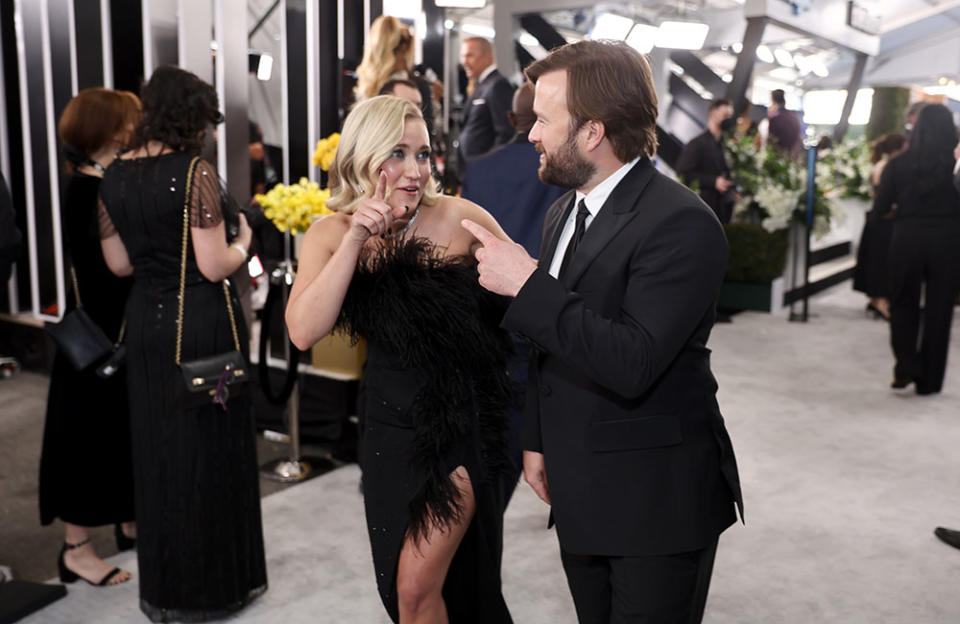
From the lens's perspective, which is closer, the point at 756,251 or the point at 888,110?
the point at 756,251

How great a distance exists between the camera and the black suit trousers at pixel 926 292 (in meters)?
5.54

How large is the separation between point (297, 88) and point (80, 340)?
2.20 meters

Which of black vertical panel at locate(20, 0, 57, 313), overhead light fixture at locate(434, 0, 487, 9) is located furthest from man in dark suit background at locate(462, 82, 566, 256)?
black vertical panel at locate(20, 0, 57, 313)

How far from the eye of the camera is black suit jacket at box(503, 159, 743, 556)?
1519 mm

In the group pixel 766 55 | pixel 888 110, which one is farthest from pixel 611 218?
pixel 766 55

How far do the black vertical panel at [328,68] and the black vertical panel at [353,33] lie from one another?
0.11 metres

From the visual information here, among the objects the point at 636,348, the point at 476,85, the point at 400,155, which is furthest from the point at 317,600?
the point at 476,85

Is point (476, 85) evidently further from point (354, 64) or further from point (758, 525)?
point (758, 525)

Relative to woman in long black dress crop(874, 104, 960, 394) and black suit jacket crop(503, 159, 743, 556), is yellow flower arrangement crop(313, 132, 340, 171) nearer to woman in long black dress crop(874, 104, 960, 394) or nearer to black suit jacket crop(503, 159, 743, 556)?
black suit jacket crop(503, 159, 743, 556)

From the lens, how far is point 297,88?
15.8 ft

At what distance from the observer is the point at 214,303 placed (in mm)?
2871

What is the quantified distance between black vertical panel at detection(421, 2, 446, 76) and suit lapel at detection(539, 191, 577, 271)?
166 inches

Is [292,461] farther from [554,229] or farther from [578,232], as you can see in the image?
[578,232]

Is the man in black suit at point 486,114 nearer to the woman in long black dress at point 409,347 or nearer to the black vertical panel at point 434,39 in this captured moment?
the black vertical panel at point 434,39
